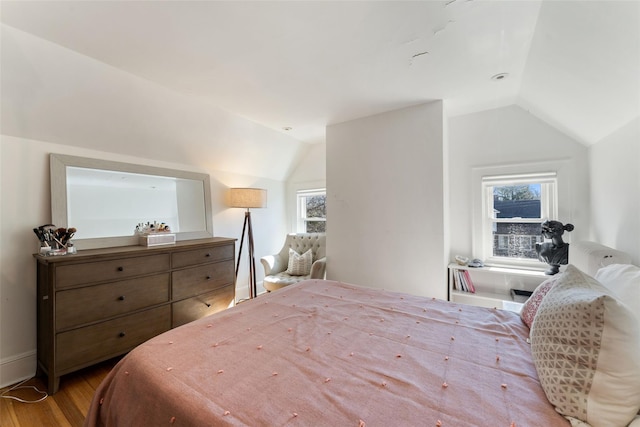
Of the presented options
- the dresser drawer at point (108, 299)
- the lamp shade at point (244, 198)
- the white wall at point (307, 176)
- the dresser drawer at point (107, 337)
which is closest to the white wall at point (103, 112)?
the lamp shade at point (244, 198)

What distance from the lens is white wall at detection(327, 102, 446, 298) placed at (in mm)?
2668

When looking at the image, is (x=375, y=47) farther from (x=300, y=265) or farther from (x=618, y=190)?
(x=300, y=265)

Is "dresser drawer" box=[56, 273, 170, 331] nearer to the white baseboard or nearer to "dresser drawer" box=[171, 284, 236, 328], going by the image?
"dresser drawer" box=[171, 284, 236, 328]

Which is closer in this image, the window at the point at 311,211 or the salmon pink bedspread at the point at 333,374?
the salmon pink bedspread at the point at 333,374

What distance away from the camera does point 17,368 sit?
75.9 inches

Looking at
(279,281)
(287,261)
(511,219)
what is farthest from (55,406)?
(511,219)

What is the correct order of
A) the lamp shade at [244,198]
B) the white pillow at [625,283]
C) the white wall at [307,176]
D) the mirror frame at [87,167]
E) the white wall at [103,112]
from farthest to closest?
the white wall at [307,176] < the lamp shade at [244,198] < the mirror frame at [87,167] < the white wall at [103,112] < the white pillow at [625,283]

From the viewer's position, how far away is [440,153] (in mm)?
2617

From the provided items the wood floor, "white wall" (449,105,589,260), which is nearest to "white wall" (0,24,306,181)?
the wood floor

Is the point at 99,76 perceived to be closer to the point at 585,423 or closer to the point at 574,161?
the point at 585,423

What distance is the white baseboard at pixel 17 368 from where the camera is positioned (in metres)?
1.87

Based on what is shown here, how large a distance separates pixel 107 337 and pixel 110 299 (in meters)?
0.30

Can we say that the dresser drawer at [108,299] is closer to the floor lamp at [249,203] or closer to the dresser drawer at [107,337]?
the dresser drawer at [107,337]

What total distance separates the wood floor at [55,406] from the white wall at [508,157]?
3.61 meters
